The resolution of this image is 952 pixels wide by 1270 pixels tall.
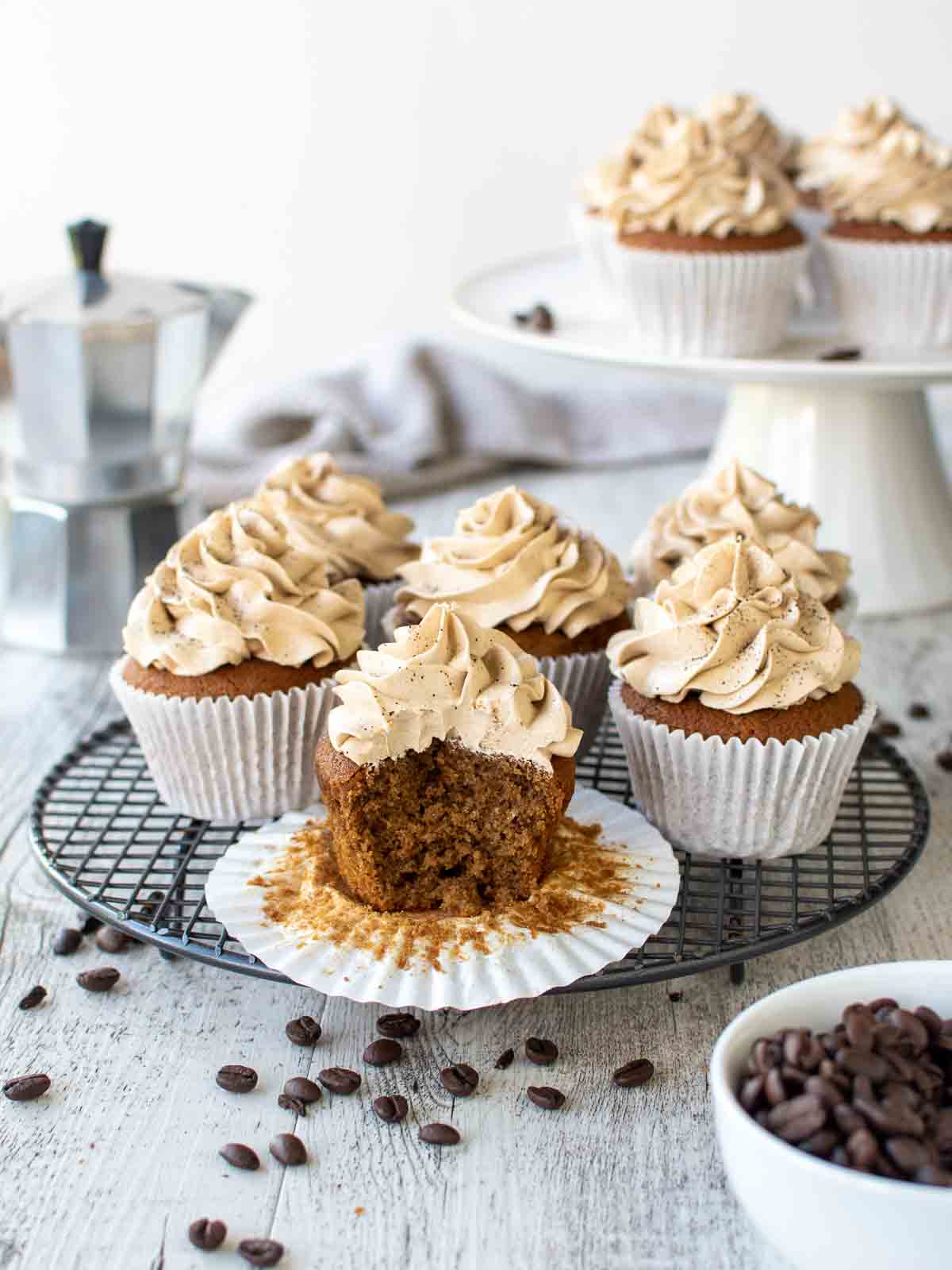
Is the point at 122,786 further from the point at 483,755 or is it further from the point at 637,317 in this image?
the point at 637,317

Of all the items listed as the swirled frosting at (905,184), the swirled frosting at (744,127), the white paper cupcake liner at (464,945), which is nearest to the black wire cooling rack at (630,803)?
the white paper cupcake liner at (464,945)

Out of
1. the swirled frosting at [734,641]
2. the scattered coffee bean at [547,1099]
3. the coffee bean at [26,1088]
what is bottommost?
the coffee bean at [26,1088]

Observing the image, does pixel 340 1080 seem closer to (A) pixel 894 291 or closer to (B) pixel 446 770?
(B) pixel 446 770

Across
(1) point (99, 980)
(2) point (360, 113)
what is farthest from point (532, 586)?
(2) point (360, 113)

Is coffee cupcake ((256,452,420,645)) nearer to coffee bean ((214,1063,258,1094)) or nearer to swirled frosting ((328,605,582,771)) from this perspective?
swirled frosting ((328,605,582,771))

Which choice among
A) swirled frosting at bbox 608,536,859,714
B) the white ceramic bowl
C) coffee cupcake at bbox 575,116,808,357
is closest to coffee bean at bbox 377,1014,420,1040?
the white ceramic bowl

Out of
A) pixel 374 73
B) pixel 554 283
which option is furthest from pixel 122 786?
pixel 374 73

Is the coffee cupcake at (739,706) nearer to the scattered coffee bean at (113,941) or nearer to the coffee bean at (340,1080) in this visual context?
the coffee bean at (340,1080)
